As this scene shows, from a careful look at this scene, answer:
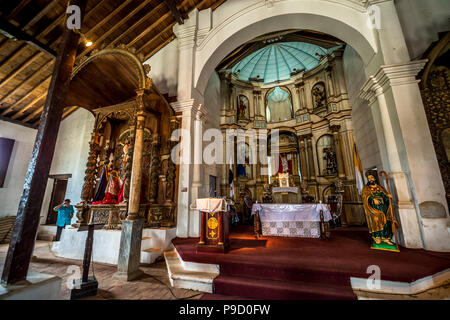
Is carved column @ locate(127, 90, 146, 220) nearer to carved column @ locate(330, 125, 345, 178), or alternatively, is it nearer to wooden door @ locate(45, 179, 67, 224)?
wooden door @ locate(45, 179, 67, 224)

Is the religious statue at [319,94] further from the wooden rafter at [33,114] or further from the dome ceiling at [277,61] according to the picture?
the wooden rafter at [33,114]

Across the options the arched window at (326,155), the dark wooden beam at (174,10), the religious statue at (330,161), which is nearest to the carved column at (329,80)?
the arched window at (326,155)

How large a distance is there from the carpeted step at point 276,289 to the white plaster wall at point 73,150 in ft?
24.7

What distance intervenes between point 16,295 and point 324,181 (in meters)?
8.91

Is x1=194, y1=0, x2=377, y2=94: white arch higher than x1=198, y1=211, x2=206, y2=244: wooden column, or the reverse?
x1=194, y1=0, x2=377, y2=94: white arch

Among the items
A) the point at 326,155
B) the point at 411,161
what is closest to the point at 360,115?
the point at 326,155

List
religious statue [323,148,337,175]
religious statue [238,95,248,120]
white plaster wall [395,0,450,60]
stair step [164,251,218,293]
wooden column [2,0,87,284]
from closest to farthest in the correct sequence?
1. wooden column [2,0,87,284]
2. stair step [164,251,218,293]
3. white plaster wall [395,0,450,60]
4. religious statue [323,148,337,175]
5. religious statue [238,95,248,120]

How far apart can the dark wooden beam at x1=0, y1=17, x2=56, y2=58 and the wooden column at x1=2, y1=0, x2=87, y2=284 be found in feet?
12.9

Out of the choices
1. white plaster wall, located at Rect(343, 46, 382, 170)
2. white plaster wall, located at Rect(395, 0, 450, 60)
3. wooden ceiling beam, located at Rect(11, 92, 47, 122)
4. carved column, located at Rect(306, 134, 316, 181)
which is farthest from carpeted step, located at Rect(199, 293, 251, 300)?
wooden ceiling beam, located at Rect(11, 92, 47, 122)

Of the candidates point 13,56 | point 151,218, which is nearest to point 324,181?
point 151,218

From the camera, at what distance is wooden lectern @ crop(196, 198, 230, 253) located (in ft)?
10.8

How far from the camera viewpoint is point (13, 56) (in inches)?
208

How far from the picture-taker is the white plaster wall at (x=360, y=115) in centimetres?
552
